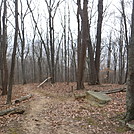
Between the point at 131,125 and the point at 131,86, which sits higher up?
the point at 131,86

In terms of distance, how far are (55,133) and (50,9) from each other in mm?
19301

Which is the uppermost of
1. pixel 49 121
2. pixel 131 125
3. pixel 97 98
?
pixel 97 98

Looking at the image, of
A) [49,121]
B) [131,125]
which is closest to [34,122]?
[49,121]

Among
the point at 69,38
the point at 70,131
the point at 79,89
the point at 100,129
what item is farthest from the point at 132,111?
the point at 69,38

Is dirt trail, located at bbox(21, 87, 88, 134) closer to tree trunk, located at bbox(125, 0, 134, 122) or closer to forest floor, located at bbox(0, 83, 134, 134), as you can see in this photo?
forest floor, located at bbox(0, 83, 134, 134)

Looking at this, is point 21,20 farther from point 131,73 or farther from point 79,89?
point 131,73

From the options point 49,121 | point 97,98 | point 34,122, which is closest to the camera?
point 34,122

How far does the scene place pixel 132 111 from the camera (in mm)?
5680

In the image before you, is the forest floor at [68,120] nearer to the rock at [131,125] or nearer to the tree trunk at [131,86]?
the rock at [131,125]

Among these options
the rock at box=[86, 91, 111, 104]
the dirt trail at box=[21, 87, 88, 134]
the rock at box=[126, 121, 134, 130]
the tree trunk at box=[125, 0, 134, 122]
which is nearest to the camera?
the rock at box=[126, 121, 134, 130]

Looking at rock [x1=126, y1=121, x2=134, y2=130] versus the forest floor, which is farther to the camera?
the forest floor

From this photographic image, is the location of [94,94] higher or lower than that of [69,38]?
lower

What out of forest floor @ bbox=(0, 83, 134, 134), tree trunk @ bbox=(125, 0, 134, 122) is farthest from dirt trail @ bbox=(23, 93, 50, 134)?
tree trunk @ bbox=(125, 0, 134, 122)

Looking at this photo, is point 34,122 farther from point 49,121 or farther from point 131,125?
point 131,125
